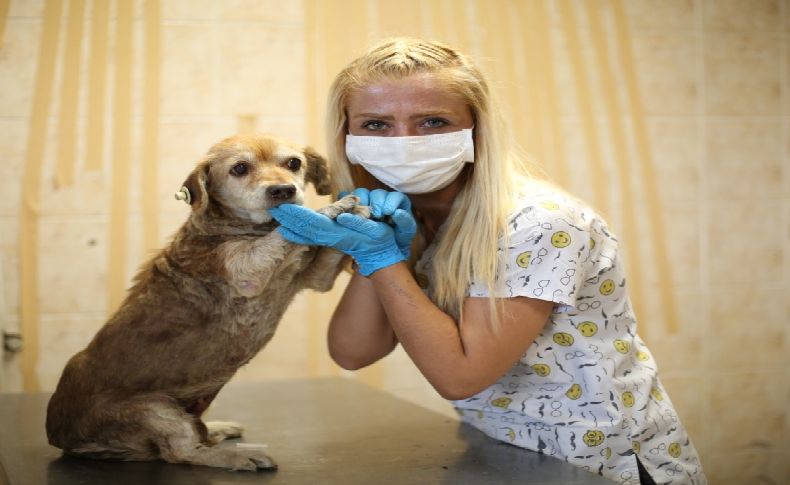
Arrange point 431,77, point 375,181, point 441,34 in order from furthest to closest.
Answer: point 441,34 → point 375,181 → point 431,77

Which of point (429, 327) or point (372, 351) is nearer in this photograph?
point (429, 327)

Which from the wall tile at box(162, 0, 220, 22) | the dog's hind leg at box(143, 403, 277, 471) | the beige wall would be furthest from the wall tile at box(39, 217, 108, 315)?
the dog's hind leg at box(143, 403, 277, 471)

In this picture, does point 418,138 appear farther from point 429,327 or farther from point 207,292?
point 207,292

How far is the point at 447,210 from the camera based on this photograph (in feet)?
6.24

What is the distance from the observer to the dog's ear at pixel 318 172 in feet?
5.86

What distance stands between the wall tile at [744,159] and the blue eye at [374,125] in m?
2.42

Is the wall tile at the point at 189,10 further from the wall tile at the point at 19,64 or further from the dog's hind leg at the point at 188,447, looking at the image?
the dog's hind leg at the point at 188,447

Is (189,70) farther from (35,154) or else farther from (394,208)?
(394,208)

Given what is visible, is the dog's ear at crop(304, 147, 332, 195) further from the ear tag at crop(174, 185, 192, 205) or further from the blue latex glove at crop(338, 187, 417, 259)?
the ear tag at crop(174, 185, 192, 205)

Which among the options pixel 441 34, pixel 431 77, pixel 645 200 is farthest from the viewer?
pixel 645 200

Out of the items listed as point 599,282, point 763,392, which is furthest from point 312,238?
point 763,392

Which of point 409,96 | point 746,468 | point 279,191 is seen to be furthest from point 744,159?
point 279,191

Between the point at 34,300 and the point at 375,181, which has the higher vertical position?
the point at 375,181

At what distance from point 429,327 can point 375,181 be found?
43 cm
